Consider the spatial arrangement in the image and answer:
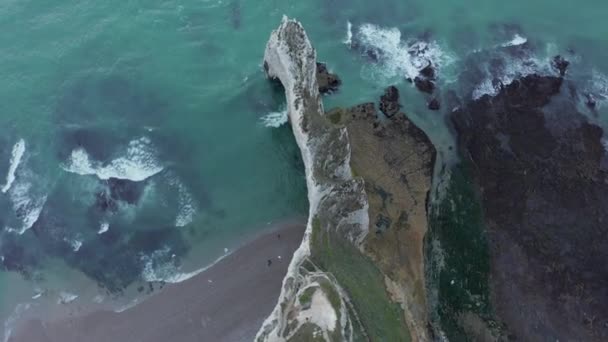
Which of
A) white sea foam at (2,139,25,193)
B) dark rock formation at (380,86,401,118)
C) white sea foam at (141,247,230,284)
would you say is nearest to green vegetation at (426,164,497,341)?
dark rock formation at (380,86,401,118)

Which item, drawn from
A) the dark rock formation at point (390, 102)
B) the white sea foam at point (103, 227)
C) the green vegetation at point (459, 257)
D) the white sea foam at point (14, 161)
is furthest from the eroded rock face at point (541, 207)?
the white sea foam at point (14, 161)

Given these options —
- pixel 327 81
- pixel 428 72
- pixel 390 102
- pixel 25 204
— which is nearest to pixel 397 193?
pixel 390 102

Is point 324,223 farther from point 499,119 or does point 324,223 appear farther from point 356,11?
point 356,11

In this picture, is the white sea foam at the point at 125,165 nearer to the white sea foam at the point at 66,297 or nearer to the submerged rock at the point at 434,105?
the white sea foam at the point at 66,297

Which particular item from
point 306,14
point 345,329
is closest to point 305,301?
point 345,329

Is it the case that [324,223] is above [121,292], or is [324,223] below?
above
